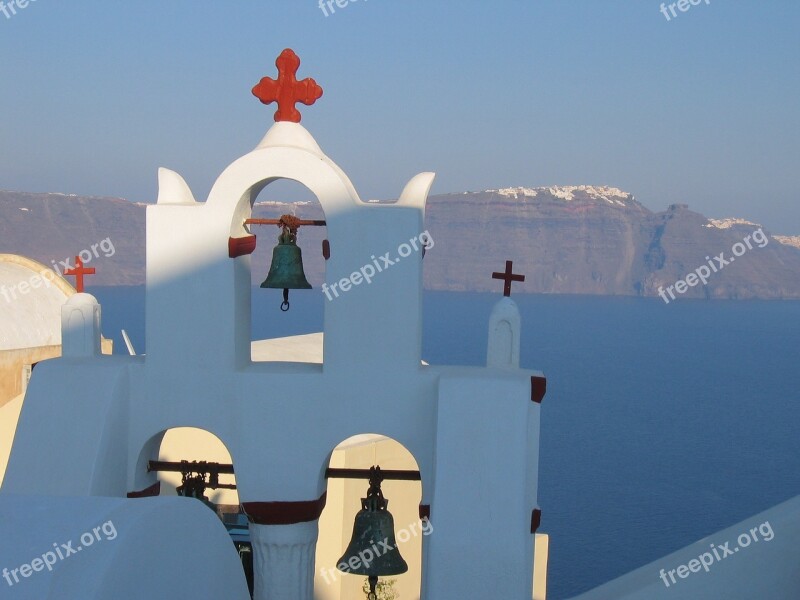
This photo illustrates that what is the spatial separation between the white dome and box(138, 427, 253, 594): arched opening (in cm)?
304

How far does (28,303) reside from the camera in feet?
46.9

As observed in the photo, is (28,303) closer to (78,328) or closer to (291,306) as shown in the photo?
(78,328)

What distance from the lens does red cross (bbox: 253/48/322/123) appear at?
234 inches

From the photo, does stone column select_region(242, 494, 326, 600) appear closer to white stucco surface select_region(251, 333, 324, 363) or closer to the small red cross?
the small red cross

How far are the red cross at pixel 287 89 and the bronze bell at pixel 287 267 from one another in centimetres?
87

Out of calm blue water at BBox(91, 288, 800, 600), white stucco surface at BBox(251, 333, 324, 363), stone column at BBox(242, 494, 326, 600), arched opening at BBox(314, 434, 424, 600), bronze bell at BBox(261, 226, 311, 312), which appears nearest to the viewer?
stone column at BBox(242, 494, 326, 600)

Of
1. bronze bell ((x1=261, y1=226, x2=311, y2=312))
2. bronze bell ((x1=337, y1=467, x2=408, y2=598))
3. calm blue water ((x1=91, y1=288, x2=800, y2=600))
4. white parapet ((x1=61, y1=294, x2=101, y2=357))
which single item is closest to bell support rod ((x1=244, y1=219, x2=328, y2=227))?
bronze bell ((x1=261, y1=226, x2=311, y2=312))

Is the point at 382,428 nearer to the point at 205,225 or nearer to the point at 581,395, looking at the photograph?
the point at 205,225

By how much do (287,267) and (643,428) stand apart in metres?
65.9

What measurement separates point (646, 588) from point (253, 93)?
375 cm

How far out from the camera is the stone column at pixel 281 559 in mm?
5824

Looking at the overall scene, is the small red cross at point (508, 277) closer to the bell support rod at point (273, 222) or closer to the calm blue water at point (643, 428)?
the bell support rod at point (273, 222)

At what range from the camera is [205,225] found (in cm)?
593

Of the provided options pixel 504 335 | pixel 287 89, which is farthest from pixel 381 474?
pixel 287 89
